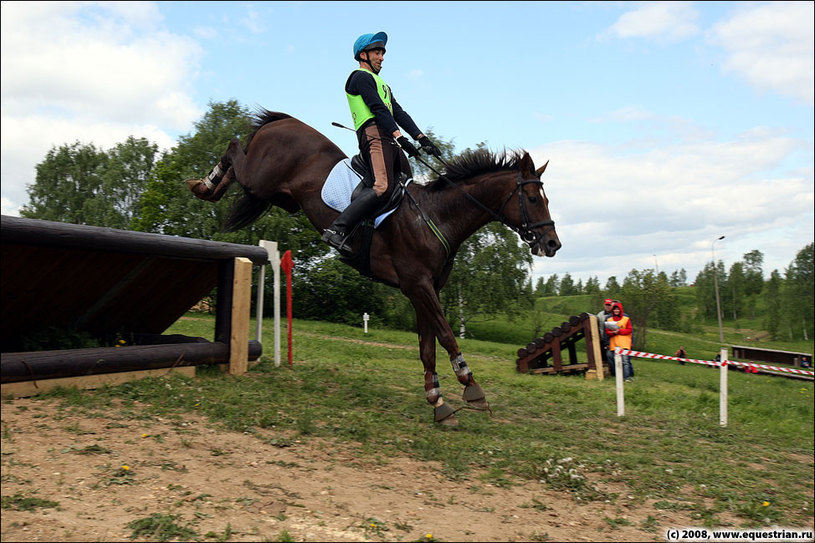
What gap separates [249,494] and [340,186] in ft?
12.2

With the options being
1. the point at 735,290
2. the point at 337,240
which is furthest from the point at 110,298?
the point at 735,290

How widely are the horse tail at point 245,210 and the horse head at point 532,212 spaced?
3.04 m

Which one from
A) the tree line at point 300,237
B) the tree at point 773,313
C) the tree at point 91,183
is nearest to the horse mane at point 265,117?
the tree line at point 300,237

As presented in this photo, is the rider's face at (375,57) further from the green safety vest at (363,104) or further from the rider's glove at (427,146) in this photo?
the rider's glove at (427,146)

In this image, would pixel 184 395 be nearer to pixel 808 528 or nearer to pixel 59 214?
pixel 808 528

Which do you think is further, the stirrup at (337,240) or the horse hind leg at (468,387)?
the horse hind leg at (468,387)

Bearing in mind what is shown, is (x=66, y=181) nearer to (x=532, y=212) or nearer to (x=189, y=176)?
(x=189, y=176)

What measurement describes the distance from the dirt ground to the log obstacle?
84 centimetres

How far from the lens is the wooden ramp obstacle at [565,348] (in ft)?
43.8

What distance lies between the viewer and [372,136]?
650 centimetres

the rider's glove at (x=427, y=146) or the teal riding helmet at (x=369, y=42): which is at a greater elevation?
the teal riding helmet at (x=369, y=42)

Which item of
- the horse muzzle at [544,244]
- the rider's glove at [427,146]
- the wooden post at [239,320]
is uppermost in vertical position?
the rider's glove at [427,146]

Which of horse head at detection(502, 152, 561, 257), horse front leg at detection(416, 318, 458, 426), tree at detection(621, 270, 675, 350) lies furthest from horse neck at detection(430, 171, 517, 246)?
tree at detection(621, 270, 675, 350)

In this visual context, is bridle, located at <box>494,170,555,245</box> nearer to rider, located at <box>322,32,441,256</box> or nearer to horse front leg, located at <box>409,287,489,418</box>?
rider, located at <box>322,32,441,256</box>
